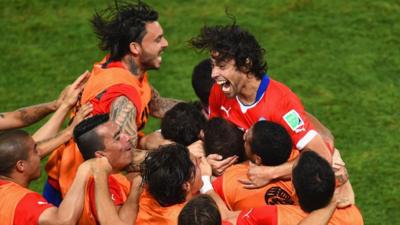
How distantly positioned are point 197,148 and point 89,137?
0.93 m

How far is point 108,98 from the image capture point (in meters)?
8.41

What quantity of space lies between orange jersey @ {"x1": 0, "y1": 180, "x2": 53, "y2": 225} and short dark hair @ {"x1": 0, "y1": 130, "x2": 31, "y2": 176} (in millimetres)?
317

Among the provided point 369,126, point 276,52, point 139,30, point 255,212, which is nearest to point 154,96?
point 139,30

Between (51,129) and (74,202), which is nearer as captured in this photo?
(74,202)

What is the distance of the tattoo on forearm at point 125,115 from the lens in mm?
8148

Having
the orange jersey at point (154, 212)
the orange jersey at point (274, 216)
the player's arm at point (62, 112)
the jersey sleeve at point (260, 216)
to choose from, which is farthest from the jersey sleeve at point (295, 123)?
the player's arm at point (62, 112)

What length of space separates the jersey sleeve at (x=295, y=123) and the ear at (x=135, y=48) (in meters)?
1.59

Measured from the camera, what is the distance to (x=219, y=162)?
7.97 m

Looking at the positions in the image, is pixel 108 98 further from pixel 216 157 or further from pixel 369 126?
pixel 369 126

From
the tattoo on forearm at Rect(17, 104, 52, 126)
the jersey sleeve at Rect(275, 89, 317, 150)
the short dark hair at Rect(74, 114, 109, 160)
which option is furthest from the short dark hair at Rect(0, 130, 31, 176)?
the jersey sleeve at Rect(275, 89, 317, 150)

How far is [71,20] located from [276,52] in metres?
3.18

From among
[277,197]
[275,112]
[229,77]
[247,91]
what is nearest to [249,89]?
[247,91]

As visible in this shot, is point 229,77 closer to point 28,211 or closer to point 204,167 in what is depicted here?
point 204,167

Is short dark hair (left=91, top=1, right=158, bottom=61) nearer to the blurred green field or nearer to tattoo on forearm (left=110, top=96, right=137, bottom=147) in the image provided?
tattoo on forearm (left=110, top=96, right=137, bottom=147)
